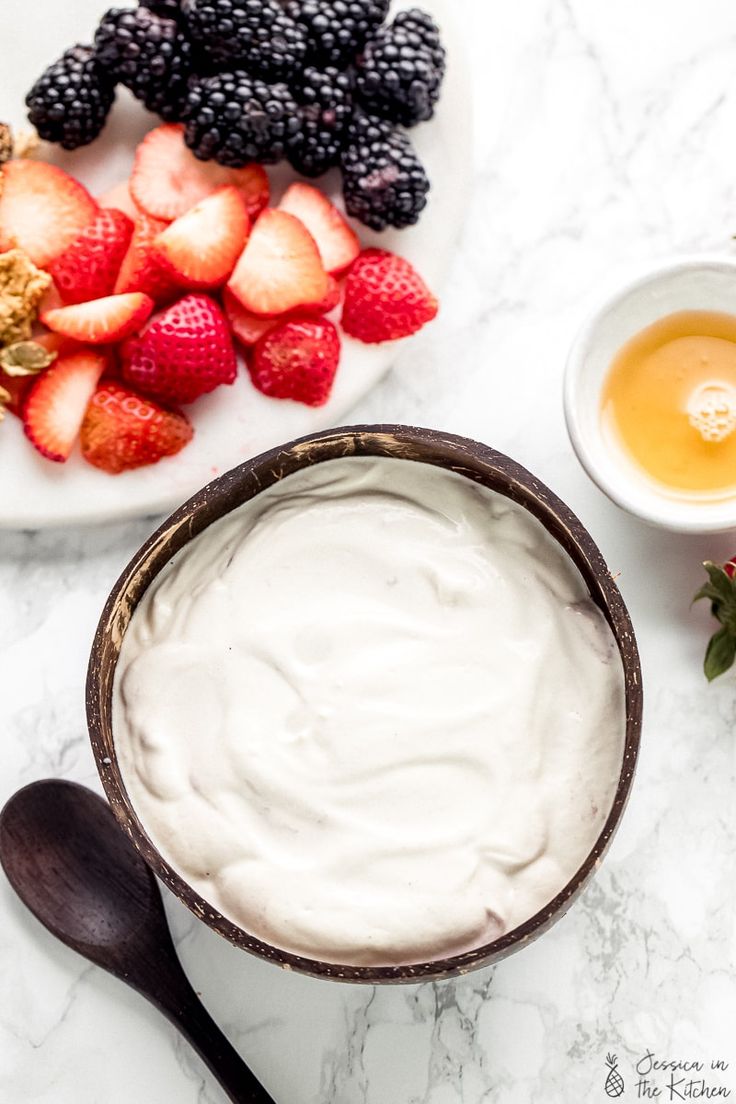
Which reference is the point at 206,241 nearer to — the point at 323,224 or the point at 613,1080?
the point at 323,224

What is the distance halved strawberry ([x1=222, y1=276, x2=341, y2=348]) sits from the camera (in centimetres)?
147

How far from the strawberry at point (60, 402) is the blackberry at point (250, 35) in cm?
39

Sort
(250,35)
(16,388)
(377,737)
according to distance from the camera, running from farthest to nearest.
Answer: (16,388) < (250,35) < (377,737)

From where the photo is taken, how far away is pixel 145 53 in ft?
4.67

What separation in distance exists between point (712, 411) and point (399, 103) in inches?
20.4

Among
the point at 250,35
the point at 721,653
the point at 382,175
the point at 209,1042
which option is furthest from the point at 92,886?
the point at 250,35

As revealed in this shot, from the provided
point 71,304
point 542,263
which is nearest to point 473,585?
point 542,263

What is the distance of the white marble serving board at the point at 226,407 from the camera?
4.88 ft

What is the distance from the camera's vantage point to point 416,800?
4.04ft

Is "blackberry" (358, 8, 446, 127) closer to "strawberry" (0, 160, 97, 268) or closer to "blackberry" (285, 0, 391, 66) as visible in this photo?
"blackberry" (285, 0, 391, 66)

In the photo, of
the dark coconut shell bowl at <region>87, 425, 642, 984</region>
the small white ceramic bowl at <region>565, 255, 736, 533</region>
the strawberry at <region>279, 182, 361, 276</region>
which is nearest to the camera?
the dark coconut shell bowl at <region>87, 425, 642, 984</region>

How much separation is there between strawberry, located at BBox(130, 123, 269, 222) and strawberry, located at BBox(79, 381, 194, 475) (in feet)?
0.76

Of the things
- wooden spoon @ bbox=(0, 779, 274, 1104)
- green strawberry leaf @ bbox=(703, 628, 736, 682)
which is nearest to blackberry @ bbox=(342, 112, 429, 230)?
green strawberry leaf @ bbox=(703, 628, 736, 682)

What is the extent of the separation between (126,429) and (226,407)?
0.42 ft
